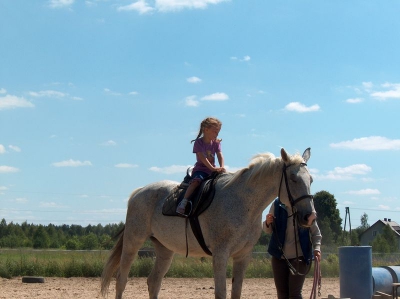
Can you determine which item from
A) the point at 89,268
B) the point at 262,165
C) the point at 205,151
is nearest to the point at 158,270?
the point at 205,151

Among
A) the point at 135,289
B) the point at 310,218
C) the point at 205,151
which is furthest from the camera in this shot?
the point at 135,289

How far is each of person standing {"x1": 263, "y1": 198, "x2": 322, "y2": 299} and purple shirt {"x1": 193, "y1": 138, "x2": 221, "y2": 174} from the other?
115 centimetres

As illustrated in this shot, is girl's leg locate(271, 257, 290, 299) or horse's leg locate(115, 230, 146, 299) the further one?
horse's leg locate(115, 230, 146, 299)

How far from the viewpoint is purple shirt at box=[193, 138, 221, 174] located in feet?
23.6

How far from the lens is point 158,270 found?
8.26 m

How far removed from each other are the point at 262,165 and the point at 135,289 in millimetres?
7142

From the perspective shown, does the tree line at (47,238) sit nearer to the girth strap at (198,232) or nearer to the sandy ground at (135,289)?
the sandy ground at (135,289)

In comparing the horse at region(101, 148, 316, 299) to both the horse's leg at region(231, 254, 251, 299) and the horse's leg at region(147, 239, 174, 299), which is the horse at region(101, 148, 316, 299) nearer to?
the horse's leg at region(231, 254, 251, 299)

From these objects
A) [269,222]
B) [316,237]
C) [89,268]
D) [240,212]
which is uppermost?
[240,212]

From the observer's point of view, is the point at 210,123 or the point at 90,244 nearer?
the point at 210,123

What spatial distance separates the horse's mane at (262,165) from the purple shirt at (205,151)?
0.51m

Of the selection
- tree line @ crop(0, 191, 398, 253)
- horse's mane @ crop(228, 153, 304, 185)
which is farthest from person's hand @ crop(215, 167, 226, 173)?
tree line @ crop(0, 191, 398, 253)

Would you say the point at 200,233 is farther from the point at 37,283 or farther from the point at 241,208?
the point at 37,283

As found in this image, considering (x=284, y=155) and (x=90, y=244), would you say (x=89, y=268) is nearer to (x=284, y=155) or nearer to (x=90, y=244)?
(x=284, y=155)
